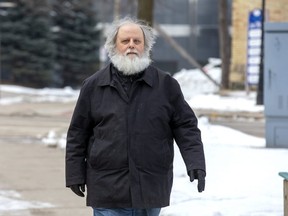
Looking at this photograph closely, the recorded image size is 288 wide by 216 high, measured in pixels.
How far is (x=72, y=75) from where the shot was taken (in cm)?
4425

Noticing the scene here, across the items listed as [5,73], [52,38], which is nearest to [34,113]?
[52,38]

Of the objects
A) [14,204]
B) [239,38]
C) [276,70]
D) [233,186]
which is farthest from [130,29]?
[239,38]

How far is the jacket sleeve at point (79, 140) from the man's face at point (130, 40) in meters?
0.33

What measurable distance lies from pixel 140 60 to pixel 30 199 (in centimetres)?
433

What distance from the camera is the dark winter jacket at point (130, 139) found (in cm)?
388

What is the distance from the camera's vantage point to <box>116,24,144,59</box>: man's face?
3984mm

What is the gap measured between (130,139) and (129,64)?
45 cm

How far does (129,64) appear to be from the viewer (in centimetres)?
395

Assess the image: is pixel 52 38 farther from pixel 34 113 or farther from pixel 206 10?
pixel 34 113

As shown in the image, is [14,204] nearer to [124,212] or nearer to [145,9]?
[124,212]

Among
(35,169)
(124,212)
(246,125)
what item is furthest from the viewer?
(246,125)

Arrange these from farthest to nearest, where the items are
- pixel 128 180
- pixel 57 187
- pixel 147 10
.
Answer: pixel 147 10 < pixel 57 187 < pixel 128 180

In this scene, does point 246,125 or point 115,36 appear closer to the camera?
point 115,36

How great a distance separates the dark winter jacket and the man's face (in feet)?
0.51
